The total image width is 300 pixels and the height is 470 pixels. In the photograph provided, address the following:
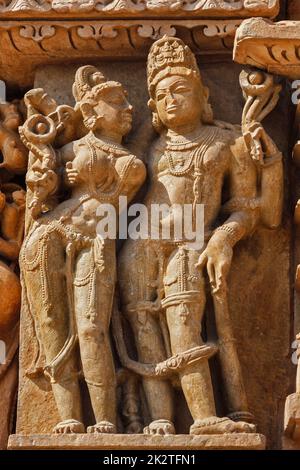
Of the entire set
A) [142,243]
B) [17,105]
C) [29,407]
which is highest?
[17,105]

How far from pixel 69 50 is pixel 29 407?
1.69m

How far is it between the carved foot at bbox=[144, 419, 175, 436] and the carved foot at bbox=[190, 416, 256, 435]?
0.10 metres

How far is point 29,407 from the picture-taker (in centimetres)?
1021

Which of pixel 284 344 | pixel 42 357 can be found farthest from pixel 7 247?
pixel 284 344

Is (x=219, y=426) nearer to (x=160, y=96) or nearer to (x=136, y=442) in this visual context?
(x=136, y=442)

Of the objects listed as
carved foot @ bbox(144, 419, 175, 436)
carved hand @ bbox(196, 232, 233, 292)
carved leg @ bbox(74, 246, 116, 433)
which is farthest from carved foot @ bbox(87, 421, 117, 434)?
carved hand @ bbox(196, 232, 233, 292)

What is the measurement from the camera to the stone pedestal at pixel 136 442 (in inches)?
385

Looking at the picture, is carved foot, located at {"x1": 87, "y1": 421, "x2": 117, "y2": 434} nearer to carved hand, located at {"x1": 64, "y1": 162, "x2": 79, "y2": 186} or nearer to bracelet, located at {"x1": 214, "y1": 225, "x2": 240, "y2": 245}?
bracelet, located at {"x1": 214, "y1": 225, "x2": 240, "y2": 245}

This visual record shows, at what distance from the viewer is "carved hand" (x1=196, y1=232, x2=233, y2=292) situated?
399 inches

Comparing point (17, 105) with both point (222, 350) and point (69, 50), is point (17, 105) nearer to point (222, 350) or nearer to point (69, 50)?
point (69, 50)

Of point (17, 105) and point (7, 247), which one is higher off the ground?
point (17, 105)

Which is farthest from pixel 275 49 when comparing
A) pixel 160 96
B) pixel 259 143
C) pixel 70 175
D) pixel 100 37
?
pixel 70 175

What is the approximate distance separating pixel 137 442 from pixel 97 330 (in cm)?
55

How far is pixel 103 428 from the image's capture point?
9.91m
